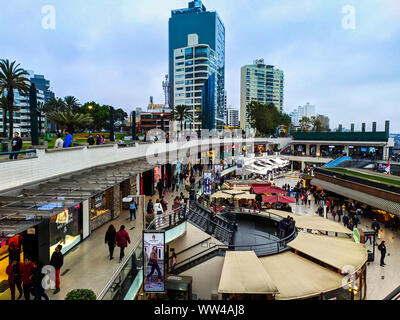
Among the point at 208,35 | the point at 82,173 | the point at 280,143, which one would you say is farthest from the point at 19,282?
the point at 208,35

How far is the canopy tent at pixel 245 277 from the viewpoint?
8758 mm

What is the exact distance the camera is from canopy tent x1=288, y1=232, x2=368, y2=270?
10.8 m

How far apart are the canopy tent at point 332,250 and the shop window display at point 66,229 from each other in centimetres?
940

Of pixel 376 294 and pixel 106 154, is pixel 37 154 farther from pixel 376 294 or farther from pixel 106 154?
pixel 376 294

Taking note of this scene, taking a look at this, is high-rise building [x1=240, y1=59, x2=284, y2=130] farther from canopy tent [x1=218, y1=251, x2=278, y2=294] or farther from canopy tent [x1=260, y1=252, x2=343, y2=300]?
canopy tent [x1=218, y1=251, x2=278, y2=294]

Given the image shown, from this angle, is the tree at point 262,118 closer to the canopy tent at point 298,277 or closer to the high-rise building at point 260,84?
the high-rise building at point 260,84

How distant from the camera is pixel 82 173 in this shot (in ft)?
41.9

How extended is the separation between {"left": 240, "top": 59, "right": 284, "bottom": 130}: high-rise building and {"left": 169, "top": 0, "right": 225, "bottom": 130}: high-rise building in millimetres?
23329

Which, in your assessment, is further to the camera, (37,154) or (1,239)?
(37,154)

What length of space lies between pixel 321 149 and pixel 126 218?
72.3 m

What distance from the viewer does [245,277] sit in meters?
9.44

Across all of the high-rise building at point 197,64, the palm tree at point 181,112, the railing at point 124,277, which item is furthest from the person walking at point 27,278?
the high-rise building at point 197,64

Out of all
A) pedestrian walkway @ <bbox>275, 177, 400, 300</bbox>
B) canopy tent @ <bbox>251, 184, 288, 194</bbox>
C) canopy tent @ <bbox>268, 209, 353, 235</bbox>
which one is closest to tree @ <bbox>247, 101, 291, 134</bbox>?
canopy tent @ <bbox>251, 184, 288, 194</bbox>
